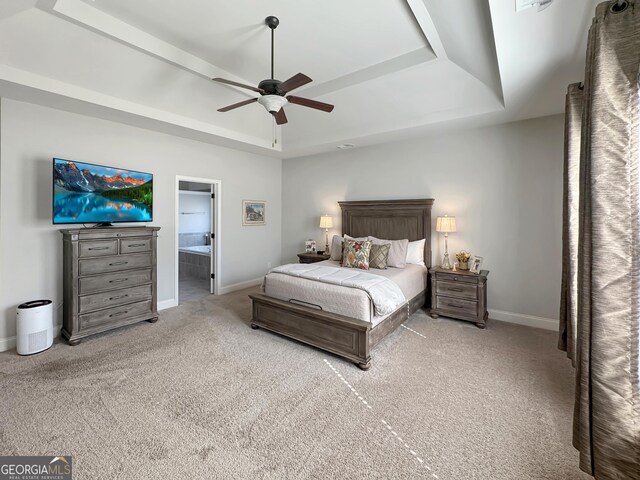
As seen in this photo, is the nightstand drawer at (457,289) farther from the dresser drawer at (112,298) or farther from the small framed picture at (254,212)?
the dresser drawer at (112,298)

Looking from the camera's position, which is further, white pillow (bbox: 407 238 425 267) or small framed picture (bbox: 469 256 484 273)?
white pillow (bbox: 407 238 425 267)

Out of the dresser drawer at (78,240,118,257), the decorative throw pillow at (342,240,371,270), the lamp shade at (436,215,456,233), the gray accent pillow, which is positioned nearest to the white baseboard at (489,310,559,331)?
the lamp shade at (436,215,456,233)

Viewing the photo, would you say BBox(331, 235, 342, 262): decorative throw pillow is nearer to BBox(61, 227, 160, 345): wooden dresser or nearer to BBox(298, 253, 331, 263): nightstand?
BBox(298, 253, 331, 263): nightstand

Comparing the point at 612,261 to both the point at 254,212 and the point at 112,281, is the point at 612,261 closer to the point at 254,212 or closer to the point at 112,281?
the point at 112,281

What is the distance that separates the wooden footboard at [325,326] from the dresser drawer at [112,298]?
1556 millimetres

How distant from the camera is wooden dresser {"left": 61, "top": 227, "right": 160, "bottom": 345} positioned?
329 cm

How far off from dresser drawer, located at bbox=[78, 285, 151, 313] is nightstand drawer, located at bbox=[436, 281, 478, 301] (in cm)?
412

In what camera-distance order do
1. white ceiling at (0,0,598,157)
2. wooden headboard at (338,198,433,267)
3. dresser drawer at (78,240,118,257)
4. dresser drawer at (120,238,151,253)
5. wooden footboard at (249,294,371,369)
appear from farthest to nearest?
wooden headboard at (338,198,433,267)
dresser drawer at (120,238,151,253)
dresser drawer at (78,240,118,257)
wooden footboard at (249,294,371,369)
white ceiling at (0,0,598,157)

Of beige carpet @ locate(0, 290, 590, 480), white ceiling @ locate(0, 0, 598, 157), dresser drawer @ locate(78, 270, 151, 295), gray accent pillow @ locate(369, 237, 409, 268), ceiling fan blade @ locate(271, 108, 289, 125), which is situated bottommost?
beige carpet @ locate(0, 290, 590, 480)

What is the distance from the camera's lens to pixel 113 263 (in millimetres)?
3580

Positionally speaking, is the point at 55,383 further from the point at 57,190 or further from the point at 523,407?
the point at 523,407

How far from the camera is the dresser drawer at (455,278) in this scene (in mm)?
3861

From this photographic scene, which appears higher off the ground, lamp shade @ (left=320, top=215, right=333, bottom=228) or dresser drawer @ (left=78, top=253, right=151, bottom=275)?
lamp shade @ (left=320, top=215, right=333, bottom=228)

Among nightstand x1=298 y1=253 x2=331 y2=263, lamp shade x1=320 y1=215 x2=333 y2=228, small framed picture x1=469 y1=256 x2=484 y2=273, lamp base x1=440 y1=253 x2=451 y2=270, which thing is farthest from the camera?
lamp shade x1=320 y1=215 x2=333 y2=228
